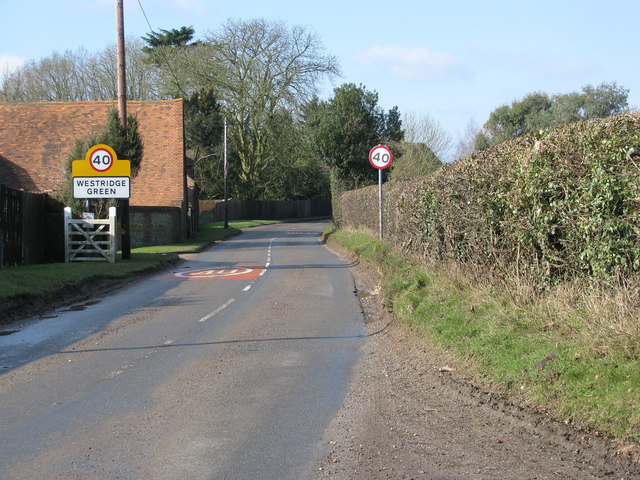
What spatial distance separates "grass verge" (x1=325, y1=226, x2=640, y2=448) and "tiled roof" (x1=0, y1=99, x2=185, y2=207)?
28.2m

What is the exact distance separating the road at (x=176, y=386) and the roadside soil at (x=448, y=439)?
0.98ft

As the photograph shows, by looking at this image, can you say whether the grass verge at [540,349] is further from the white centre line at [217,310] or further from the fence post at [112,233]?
the fence post at [112,233]

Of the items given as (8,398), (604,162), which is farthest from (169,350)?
(604,162)

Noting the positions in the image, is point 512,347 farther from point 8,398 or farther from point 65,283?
point 65,283

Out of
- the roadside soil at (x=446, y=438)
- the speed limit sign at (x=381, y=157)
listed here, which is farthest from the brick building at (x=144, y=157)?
the roadside soil at (x=446, y=438)

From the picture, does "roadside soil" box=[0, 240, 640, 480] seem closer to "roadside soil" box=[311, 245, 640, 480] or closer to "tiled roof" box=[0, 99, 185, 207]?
"roadside soil" box=[311, 245, 640, 480]

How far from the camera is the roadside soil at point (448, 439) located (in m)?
4.74

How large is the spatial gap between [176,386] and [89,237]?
15.6 m

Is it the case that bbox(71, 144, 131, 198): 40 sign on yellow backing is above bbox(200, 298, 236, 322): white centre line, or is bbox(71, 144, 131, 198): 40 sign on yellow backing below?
above

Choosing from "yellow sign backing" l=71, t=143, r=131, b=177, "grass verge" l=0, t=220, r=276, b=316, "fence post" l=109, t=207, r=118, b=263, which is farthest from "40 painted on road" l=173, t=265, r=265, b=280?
"yellow sign backing" l=71, t=143, r=131, b=177

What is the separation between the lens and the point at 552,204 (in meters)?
7.74

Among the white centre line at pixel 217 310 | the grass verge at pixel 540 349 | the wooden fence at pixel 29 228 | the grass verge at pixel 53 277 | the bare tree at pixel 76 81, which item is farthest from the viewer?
the bare tree at pixel 76 81

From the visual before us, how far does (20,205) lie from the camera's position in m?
19.6

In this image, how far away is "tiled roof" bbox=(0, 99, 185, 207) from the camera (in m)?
36.4
